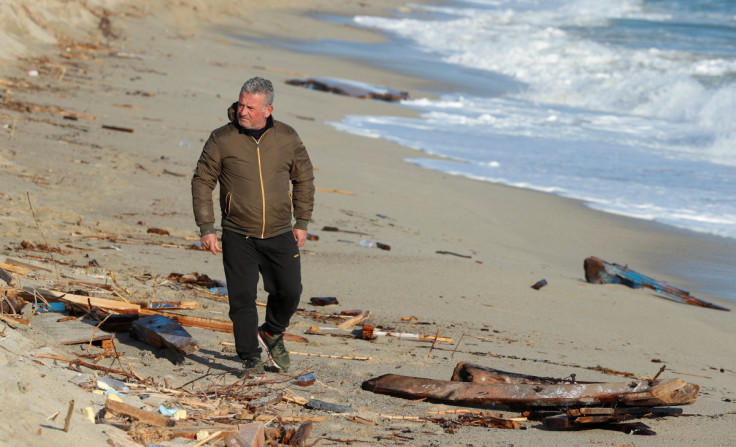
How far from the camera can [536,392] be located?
15.4ft

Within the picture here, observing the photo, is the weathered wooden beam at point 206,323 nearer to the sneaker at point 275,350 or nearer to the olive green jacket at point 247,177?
the sneaker at point 275,350

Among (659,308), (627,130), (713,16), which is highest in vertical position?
(713,16)

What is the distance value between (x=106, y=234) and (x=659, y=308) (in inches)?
208

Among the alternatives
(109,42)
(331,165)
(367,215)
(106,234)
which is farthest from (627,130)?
(106,234)

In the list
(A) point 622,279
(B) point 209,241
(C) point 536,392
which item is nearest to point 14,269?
(B) point 209,241

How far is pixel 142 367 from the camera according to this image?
479cm

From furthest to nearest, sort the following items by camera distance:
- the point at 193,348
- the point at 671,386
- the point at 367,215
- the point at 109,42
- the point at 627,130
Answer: the point at 109,42 < the point at 627,130 < the point at 367,215 < the point at 193,348 < the point at 671,386

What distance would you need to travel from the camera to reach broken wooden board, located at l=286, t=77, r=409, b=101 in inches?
786

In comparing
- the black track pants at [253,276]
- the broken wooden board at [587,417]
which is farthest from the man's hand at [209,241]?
the broken wooden board at [587,417]

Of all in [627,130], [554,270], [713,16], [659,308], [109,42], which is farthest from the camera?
[713,16]

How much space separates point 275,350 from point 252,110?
1.50 meters

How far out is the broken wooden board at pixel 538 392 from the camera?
14.8 ft

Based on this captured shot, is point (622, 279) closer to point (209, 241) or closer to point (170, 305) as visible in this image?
point (170, 305)

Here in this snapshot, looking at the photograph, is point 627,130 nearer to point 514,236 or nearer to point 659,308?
point 514,236
